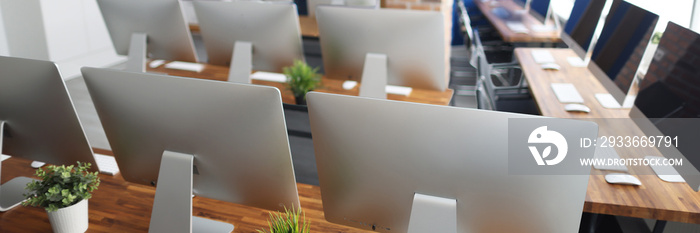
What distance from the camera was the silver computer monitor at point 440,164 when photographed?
40.2 inches

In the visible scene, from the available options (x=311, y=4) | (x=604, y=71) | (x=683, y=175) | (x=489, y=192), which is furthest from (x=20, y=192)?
(x=311, y=4)

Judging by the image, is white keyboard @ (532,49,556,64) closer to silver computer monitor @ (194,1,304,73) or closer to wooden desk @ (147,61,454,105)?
wooden desk @ (147,61,454,105)

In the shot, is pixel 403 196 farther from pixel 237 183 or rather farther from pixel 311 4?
pixel 311 4

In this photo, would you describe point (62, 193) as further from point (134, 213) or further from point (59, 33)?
point (59, 33)

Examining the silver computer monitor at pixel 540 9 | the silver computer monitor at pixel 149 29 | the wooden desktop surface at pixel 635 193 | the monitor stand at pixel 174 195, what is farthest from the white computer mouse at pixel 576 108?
the silver computer monitor at pixel 540 9

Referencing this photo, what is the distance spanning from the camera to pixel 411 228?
3.79 feet

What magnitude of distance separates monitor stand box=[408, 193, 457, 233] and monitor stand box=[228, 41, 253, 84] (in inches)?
62.6

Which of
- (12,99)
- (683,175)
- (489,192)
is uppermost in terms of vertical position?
(12,99)

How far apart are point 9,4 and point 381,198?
190 inches

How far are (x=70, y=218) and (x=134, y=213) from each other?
0.21 meters

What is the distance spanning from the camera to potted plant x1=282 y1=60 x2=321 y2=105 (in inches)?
97.3

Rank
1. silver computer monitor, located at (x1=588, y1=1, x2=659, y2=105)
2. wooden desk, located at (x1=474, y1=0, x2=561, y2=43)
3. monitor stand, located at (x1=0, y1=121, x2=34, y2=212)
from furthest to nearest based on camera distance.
Result: wooden desk, located at (x1=474, y1=0, x2=561, y2=43) → silver computer monitor, located at (x1=588, y1=1, x2=659, y2=105) → monitor stand, located at (x1=0, y1=121, x2=34, y2=212)

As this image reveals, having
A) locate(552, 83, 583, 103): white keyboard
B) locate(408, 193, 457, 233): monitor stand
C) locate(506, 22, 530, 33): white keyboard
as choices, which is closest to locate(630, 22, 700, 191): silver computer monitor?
locate(552, 83, 583, 103): white keyboard

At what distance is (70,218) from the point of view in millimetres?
1437
